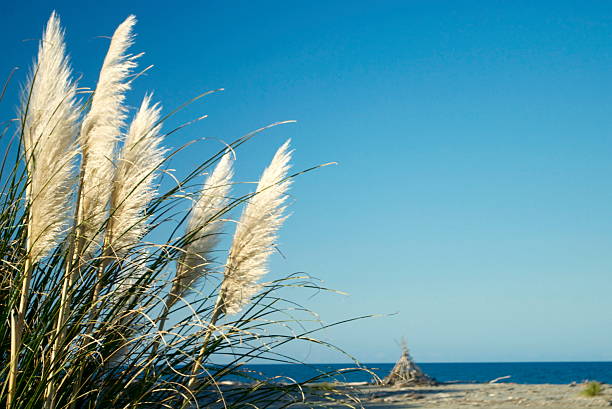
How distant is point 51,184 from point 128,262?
0.58m

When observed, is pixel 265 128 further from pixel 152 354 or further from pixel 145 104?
pixel 152 354

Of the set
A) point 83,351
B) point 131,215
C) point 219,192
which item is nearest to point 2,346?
point 83,351

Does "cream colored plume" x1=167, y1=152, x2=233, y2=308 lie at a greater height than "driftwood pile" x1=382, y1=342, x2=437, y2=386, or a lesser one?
greater

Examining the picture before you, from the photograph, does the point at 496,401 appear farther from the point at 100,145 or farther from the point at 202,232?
the point at 100,145

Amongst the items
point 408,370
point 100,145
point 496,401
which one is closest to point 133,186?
point 100,145

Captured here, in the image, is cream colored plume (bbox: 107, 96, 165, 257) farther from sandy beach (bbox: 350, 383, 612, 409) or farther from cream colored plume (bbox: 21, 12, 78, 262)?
Answer: sandy beach (bbox: 350, 383, 612, 409)

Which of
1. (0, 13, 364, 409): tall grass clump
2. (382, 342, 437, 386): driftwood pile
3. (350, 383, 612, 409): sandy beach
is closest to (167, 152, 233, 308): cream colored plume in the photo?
(0, 13, 364, 409): tall grass clump

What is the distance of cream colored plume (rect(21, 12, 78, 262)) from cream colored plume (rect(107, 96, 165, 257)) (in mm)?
191

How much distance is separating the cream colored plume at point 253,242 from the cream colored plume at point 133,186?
39 cm

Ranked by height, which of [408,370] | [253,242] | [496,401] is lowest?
[496,401]

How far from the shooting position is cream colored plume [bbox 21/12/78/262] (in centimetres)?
179

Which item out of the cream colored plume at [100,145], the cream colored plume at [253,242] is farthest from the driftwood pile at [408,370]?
the cream colored plume at [100,145]

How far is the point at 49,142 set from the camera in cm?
183

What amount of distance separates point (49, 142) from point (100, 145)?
22 centimetres
